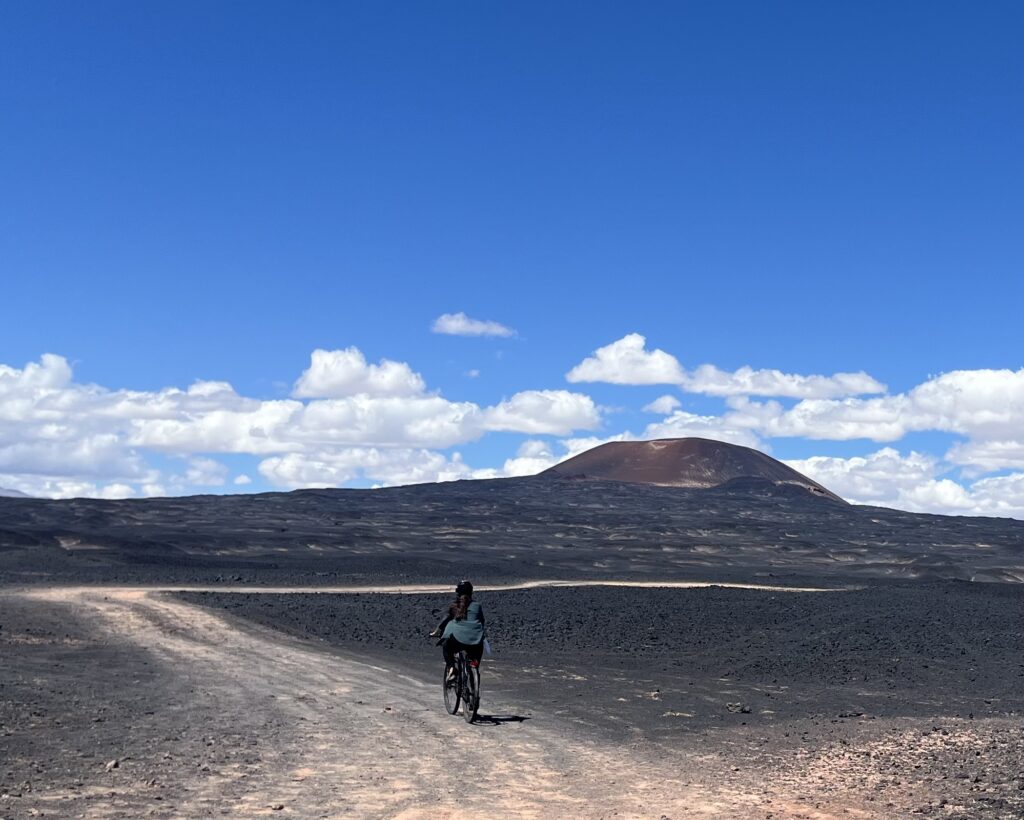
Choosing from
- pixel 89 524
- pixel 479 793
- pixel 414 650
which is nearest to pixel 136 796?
pixel 479 793

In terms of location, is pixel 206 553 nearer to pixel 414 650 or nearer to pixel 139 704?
pixel 414 650

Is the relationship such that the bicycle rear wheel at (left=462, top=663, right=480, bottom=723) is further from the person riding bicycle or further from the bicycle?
the person riding bicycle

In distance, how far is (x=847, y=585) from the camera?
62.4m

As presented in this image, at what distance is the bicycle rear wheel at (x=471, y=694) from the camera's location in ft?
52.7

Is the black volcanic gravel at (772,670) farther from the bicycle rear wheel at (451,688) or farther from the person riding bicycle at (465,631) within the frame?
the person riding bicycle at (465,631)

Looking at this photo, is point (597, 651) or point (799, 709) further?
point (597, 651)

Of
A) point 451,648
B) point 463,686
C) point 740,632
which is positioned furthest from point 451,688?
point 740,632

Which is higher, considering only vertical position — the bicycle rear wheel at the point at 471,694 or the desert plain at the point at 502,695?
the bicycle rear wheel at the point at 471,694

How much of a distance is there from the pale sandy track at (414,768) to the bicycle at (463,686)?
28 cm

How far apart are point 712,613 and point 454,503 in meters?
109

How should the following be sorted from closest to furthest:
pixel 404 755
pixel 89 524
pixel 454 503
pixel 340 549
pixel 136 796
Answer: pixel 136 796
pixel 404 755
pixel 340 549
pixel 89 524
pixel 454 503

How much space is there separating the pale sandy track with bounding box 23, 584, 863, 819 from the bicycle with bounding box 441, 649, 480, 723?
276 mm

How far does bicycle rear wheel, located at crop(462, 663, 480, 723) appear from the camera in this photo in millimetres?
16078

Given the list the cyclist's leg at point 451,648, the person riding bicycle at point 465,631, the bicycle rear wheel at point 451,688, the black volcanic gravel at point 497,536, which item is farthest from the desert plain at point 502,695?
the black volcanic gravel at point 497,536
